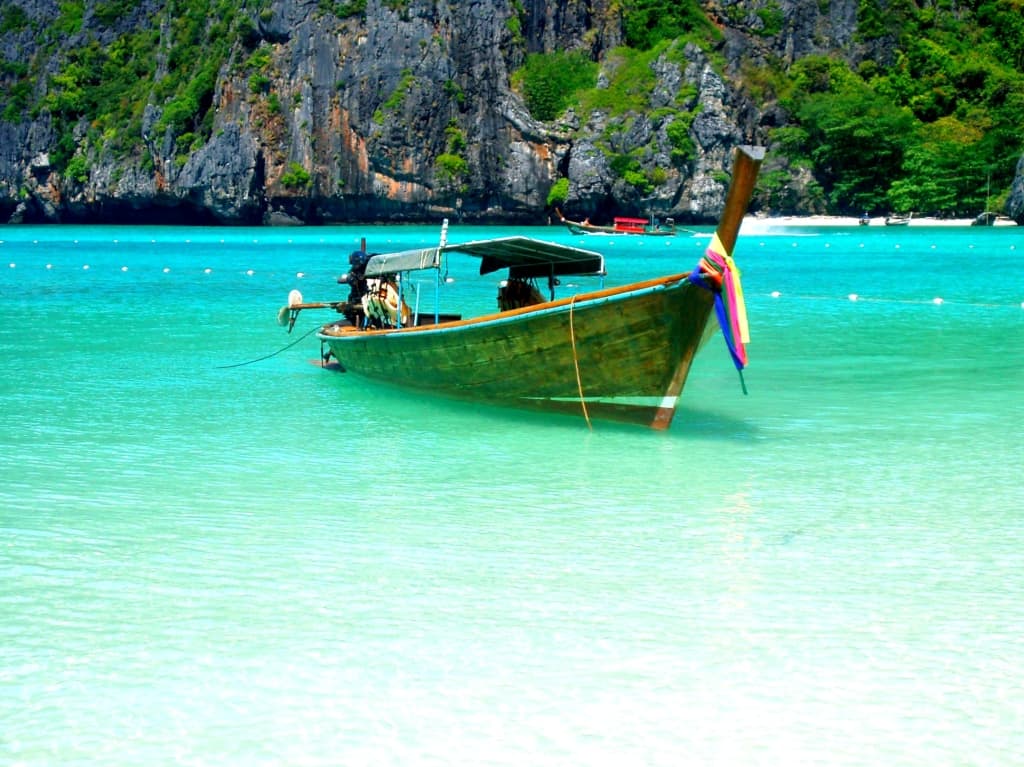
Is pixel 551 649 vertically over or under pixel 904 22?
under

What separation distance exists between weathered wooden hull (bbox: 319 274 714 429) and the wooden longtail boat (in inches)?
0.5

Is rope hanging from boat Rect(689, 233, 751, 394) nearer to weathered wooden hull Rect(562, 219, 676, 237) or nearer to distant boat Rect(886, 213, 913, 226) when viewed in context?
weathered wooden hull Rect(562, 219, 676, 237)

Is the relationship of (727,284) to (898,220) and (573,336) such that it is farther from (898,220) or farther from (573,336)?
(898,220)

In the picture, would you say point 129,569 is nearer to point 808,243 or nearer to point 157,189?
point 808,243

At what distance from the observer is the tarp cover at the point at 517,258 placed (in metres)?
14.8

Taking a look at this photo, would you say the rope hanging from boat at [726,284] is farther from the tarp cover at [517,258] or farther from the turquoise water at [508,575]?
the tarp cover at [517,258]

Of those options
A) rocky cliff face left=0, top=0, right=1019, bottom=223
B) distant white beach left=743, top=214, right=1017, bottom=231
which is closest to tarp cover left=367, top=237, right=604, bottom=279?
distant white beach left=743, top=214, right=1017, bottom=231

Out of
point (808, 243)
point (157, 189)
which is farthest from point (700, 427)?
point (157, 189)

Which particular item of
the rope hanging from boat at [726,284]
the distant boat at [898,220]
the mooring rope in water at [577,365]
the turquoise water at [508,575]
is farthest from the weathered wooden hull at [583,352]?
the distant boat at [898,220]

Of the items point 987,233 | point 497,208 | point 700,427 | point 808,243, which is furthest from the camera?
point 497,208

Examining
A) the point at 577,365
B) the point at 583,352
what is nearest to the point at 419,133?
the point at 577,365

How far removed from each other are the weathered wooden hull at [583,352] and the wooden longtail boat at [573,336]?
0.01 m

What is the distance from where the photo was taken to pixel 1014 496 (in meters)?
10.6

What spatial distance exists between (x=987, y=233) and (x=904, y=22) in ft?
152
